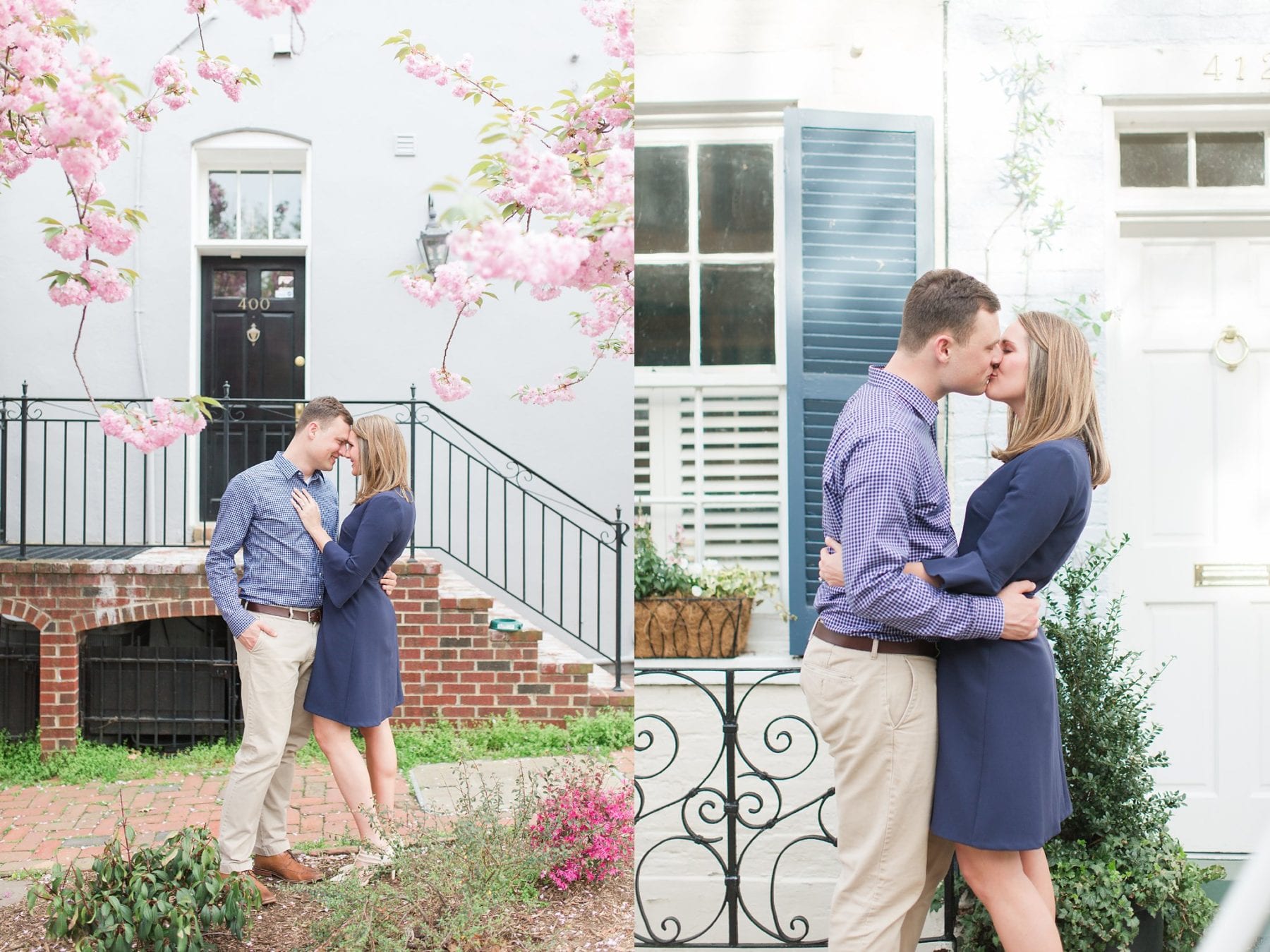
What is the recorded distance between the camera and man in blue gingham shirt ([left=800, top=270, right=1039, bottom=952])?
1876 millimetres

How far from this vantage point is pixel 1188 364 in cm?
254

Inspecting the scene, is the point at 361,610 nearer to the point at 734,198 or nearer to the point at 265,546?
the point at 265,546

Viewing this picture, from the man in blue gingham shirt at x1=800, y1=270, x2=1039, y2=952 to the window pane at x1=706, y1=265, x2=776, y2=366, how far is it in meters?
0.58

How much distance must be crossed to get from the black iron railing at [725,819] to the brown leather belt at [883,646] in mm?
620

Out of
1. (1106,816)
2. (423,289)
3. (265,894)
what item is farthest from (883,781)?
(423,289)

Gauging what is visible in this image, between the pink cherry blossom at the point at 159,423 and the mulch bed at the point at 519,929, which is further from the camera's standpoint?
the pink cherry blossom at the point at 159,423

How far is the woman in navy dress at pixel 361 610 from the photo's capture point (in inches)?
107

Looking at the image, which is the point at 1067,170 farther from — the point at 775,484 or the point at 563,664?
the point at 563,664

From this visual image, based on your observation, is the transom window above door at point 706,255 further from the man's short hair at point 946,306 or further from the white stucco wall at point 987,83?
the man's short hair at point 946,306

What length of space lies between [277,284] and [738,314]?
157 cm

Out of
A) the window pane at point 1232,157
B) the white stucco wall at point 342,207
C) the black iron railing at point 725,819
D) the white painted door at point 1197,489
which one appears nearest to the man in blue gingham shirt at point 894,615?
the black iron railing at point 725,819

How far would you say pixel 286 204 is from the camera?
3.17 meters

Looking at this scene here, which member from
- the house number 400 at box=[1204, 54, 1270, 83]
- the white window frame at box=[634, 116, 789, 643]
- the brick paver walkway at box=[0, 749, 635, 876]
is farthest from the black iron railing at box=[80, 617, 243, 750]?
the house number 400 at box=[1204, 54, 1270, 83]

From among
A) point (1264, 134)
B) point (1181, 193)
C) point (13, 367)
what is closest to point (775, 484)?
point (1181, 193)
